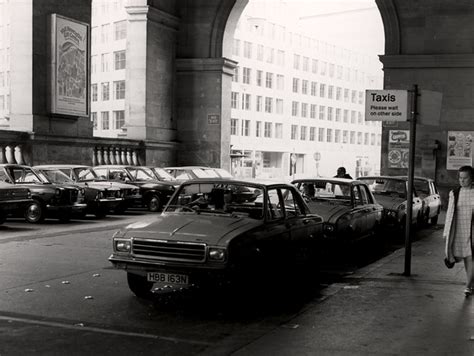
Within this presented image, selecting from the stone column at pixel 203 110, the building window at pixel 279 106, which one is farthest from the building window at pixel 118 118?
the stone column at pixel 203 110

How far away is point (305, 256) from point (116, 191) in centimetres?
1032

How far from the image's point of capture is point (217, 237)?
7395mm

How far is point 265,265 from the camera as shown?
7.98 metres

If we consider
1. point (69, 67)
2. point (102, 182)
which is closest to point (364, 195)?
point (102, 182)

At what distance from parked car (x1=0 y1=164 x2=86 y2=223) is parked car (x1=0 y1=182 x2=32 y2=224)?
0.73 m

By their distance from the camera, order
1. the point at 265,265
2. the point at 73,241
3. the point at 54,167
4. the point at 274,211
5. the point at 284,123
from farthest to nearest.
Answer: the point at 284,123 → the point at 54,167 → the point at 73,241 → the point at 274,211 → the point at 265,265

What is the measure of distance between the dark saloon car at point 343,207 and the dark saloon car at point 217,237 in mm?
2138

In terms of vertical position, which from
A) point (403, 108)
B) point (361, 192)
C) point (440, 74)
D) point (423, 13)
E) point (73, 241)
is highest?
point (423, 13)

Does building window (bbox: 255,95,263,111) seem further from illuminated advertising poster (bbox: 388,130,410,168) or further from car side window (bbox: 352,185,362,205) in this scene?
car side window (bbox: 352,185,362,205)

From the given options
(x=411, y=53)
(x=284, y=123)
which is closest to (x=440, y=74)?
(x=411, y=53)

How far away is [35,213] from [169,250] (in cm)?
973

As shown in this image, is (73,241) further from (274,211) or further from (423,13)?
(423,13)

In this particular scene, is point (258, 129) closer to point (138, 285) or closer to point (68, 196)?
point (68, 196)

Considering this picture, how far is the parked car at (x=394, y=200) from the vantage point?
49.8 feet
